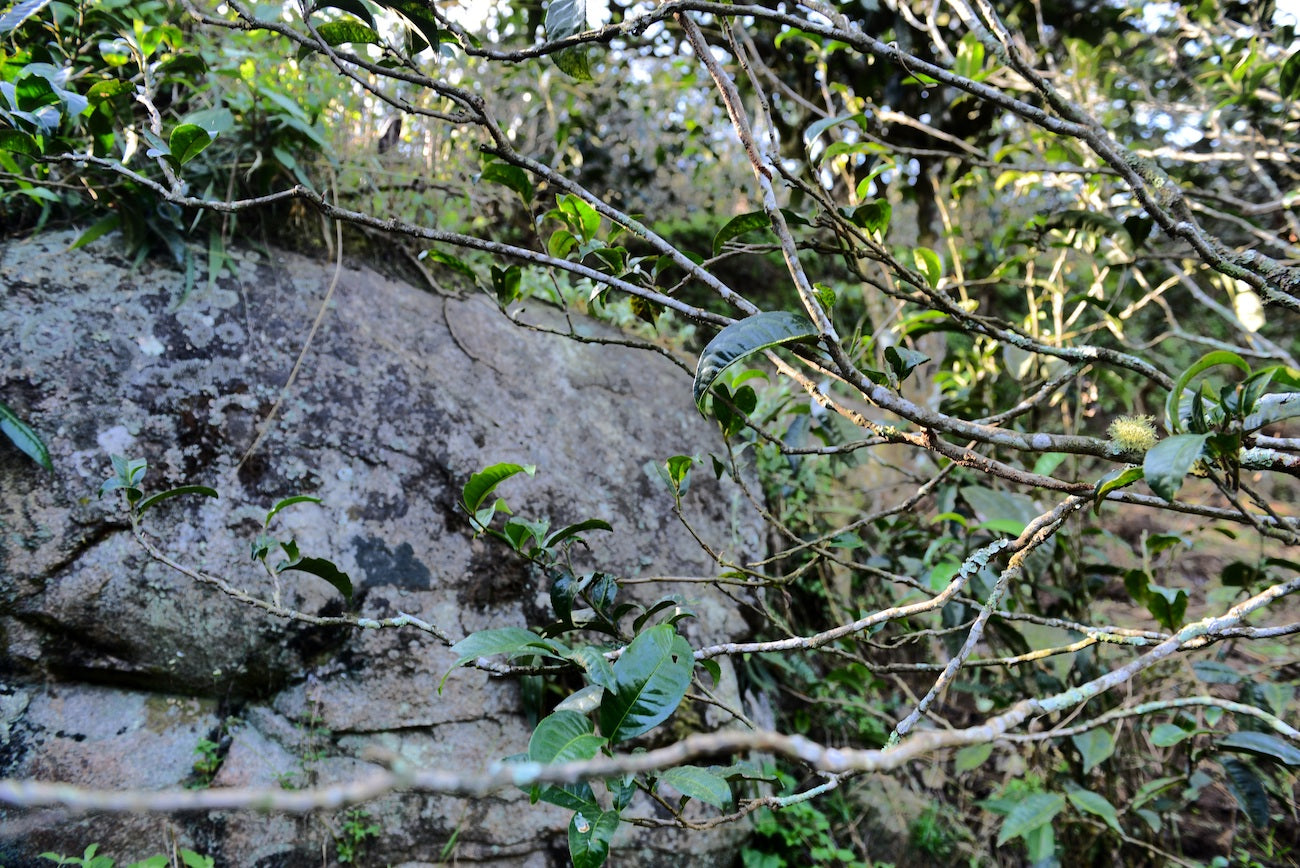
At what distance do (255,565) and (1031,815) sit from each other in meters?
2.06

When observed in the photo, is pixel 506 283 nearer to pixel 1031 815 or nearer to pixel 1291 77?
pixel 1031 815

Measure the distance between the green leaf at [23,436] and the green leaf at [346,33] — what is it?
1.07 m

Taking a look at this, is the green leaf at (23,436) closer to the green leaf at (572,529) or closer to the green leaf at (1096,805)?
the green leaf at (572,529)

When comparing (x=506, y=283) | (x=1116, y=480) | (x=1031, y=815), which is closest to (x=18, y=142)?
(x=506, y=283)

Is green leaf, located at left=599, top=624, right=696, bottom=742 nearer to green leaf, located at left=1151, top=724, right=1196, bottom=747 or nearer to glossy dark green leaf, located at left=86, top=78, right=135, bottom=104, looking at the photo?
green leaf, located at left=1151, top=724, right=1196, bottom=747

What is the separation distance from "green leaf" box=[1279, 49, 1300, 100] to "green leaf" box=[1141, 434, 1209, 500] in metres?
1.84

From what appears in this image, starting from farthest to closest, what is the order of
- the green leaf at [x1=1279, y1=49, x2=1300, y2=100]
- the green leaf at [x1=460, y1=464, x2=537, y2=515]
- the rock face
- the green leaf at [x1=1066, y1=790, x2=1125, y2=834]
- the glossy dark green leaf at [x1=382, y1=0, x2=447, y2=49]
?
the green leaf at [x1=1279, y1=49, x2=1300, y2=100] < the green leaf at [x1=1066, y1=790, x2=1125, y2=834] < the rock face < the green leaf at [x1=460, y1=464, x2=537, y2=515] < the glossy dark green leaf at [x1=382, y1=0, x2=447, y2=49]

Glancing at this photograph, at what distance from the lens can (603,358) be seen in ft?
8.47

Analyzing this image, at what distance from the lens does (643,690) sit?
940mm

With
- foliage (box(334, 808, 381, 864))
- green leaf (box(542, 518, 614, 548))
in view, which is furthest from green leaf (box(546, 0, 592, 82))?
foliage (box(334, 808, 381, 864))

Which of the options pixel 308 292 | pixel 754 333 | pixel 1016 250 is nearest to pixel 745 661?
pixel 754 333

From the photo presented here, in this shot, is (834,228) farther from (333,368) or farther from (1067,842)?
(1067,842)

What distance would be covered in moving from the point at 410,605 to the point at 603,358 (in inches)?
44.4

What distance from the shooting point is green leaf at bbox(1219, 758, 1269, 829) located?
166cm
